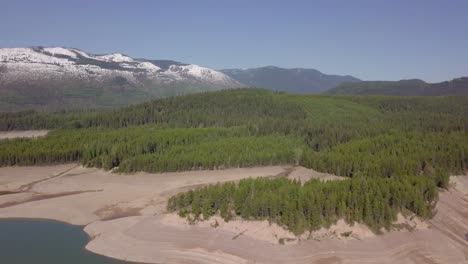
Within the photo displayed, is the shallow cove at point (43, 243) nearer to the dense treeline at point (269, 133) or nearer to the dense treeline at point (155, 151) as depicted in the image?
the dense treeline at point (155, 151)

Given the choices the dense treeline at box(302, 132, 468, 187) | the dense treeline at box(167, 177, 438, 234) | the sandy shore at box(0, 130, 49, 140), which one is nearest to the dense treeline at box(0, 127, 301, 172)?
the dense treeline at box(302, 132, 468, 187)

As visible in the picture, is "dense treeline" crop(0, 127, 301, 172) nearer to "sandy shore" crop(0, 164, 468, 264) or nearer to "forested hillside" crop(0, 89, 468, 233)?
"forested hillside" crop(0, 89, 468, 233)

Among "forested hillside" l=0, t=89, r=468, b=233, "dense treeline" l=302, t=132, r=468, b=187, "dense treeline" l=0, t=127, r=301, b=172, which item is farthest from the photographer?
"dense treeline" l=0, t=127, r=301, b=172

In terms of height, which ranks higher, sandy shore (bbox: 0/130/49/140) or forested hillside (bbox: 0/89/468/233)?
forested hillside (bbox: 0/89/468/233)

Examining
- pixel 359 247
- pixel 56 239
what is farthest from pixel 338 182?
pixel 56 239

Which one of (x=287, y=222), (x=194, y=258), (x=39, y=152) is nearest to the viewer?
(x=194, y=258)

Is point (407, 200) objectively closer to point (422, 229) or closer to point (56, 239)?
point (422, 229)

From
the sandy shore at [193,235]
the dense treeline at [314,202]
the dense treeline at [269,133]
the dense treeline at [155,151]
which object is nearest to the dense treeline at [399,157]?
the dense treeline at [269,133]
